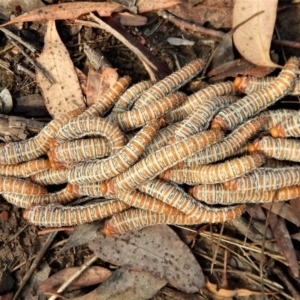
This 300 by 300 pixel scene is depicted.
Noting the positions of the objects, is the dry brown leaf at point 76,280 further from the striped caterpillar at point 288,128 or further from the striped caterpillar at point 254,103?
the striped caterpillar at point 288,128

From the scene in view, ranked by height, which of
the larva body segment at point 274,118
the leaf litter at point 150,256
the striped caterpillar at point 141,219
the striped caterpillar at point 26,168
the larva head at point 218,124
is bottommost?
the leaf litter at point 150,256

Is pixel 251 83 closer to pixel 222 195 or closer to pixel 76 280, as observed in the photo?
pixel 222 195

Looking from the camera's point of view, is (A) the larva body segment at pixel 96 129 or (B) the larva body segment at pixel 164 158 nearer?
(B) the larva body segment at pixel 164 158

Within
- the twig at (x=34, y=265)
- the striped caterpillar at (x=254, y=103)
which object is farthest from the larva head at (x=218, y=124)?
the twig at (x=34, y=265)

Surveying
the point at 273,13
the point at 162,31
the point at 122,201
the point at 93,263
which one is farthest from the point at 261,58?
the point at 93,263

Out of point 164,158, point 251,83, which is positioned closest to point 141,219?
point 164,158

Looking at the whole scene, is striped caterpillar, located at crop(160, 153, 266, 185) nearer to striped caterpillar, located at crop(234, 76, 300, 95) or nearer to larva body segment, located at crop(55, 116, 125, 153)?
larva body segment, located at crop(55, 116, 125, 153)

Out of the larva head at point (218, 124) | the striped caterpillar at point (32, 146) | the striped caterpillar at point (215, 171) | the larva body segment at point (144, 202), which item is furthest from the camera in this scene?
the striped caterpillar at point (32, 146)

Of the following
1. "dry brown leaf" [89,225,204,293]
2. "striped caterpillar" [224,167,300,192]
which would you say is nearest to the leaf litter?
"dry brown leaf" [89,225,204,293]
